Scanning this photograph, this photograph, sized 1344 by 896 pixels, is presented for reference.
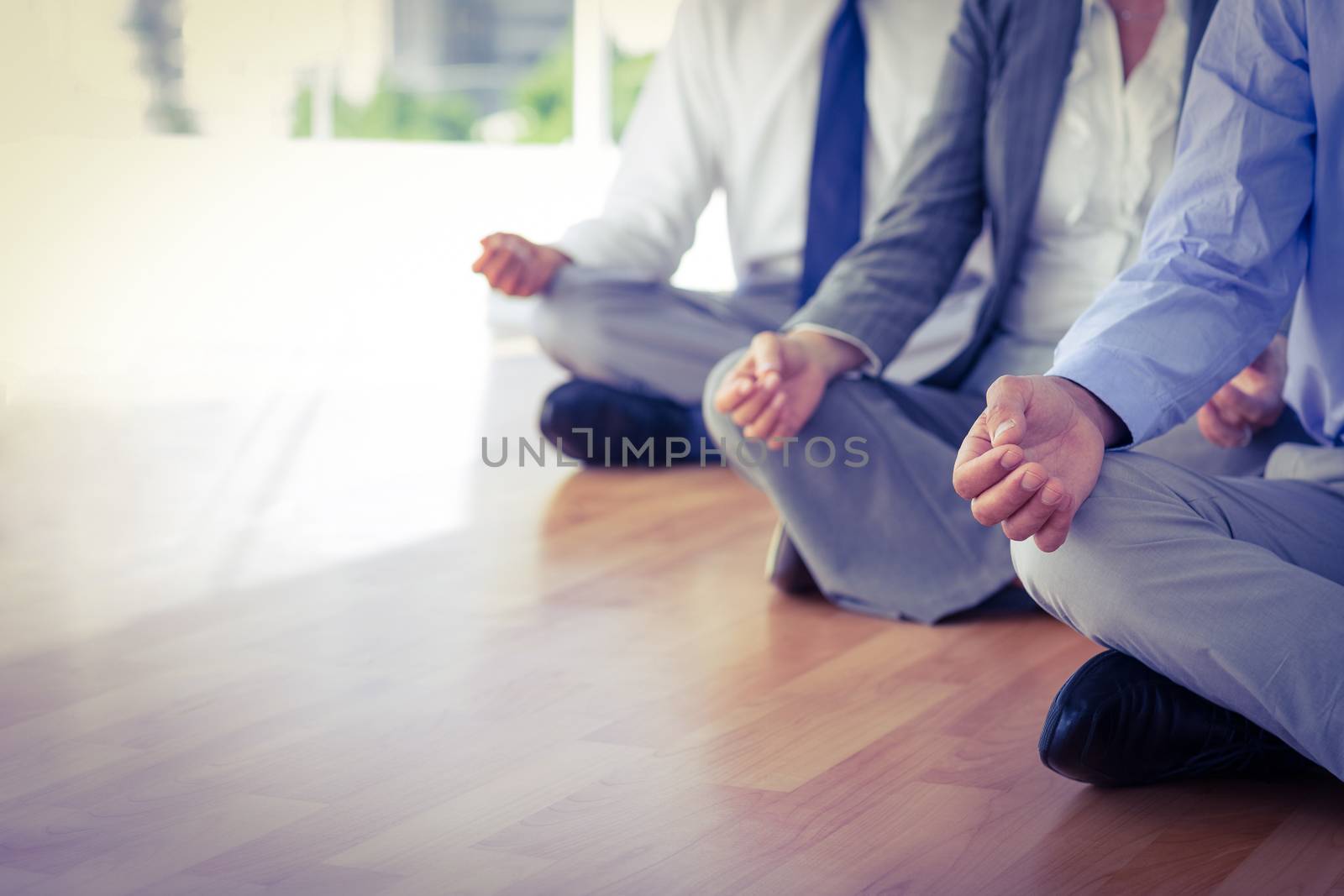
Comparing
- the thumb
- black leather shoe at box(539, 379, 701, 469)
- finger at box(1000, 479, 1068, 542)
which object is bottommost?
black leather shoe at box(539, 379, 701, 469)

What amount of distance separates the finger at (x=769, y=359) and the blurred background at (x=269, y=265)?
62 centimetres

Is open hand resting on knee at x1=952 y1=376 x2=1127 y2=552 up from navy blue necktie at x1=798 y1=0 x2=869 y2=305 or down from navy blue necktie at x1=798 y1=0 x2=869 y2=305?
down

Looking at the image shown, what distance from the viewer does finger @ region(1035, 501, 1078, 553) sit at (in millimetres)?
964

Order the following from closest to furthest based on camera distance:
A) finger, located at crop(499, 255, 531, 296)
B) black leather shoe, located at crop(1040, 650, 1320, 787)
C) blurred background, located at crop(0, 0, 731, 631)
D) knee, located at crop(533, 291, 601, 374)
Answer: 1. black leather shoe, located at crop(1040, 650, 1320, 787)
2. blurred background, located at crop(0, 0, 731, 631)
3. finger, located at crop(499, 255, 531, 296)
4. knee, located at crop(533, 291, 601, 374)

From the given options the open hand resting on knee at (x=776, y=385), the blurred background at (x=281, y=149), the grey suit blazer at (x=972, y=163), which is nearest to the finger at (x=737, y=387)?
the open hand resting on knee at (x=776, y=385)

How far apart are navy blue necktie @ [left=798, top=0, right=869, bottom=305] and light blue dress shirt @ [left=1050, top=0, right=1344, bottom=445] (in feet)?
3.89

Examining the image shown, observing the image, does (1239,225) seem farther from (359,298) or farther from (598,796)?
(359,298)

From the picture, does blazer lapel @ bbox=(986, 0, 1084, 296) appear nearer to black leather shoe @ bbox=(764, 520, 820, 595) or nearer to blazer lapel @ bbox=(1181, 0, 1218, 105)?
blazer lapel @ bbox=(1181, 0, 1218, 105)

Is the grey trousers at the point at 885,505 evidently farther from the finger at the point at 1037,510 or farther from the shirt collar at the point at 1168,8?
the finger at the point at 1037,510

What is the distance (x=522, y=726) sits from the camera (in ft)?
3.95

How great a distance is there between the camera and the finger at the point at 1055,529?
96 centimetres

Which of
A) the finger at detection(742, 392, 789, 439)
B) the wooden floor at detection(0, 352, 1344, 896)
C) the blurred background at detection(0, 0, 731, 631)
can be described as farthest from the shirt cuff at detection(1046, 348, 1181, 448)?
the blurred background at detection(0, 0, 731, 631)

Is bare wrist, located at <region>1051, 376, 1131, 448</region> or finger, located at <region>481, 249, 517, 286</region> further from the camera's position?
finger, located at <region>481, 249, 517, 286</region>

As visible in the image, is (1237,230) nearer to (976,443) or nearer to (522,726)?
(976,443)
